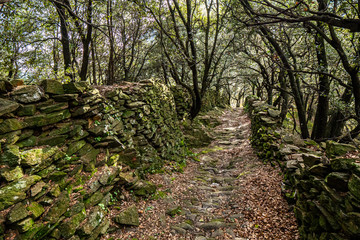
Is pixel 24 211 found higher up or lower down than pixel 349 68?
lower down

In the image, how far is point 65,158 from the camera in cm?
452

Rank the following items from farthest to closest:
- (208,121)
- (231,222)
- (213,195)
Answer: (208,121), (213,195), (231,222)

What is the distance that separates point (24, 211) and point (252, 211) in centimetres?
539

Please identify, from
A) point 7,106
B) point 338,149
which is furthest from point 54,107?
point 338,149

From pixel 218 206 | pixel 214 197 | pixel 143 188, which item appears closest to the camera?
pixel 218 206

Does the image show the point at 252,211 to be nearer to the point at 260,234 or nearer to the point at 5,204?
the point at 260,234

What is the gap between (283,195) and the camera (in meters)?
5.32

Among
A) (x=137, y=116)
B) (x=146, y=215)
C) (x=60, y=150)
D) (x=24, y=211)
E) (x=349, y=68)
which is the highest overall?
(x=349, y=68)

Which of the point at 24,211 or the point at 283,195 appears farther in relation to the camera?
the point at 283,195

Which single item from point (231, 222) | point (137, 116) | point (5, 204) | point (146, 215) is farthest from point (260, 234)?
point (137, 116)

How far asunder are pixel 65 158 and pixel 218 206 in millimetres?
4744

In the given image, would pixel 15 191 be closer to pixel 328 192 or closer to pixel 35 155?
pixel 35 155

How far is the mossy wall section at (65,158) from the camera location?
11.0 ft

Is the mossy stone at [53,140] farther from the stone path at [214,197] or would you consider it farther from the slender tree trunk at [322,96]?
the slender tree trunk at [322,96]
